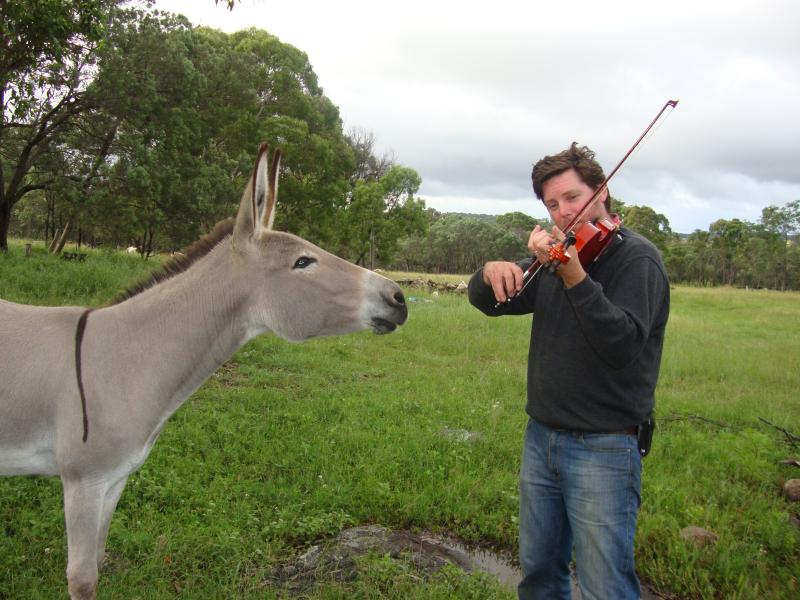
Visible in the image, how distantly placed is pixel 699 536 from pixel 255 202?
4079 mm

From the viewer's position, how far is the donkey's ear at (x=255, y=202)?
7.36 ft

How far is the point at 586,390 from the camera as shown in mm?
2158

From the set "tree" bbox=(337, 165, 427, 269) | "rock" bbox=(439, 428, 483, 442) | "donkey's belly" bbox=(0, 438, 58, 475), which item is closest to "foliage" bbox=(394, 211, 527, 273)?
"tree" bbox=(337, 165, 427, 269)

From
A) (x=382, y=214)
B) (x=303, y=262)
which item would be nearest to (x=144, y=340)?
(x=303, y=262)

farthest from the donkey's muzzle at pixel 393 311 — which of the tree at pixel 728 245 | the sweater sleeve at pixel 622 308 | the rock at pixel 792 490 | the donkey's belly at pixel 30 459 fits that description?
the tree at pixel 728 245

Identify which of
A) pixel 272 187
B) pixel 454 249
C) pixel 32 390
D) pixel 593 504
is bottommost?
pixel 593 504

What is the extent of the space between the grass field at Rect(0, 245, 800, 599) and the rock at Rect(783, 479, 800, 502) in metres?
0.17

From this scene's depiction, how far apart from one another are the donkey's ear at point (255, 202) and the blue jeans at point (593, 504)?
68.9 inches

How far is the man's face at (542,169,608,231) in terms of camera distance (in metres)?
2.31

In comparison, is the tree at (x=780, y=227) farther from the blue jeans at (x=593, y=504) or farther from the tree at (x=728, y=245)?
the blue jeans at (x=593, y=504)

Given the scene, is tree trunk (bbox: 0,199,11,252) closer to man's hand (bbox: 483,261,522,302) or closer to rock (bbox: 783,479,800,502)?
man's hand (bbox: 483,261,522,302)

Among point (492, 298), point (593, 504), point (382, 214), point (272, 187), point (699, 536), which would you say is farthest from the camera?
point (382, 214)

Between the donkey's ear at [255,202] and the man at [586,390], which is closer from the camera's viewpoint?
the man at [586,390]

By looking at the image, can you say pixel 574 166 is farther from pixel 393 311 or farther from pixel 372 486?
pixel 372 486
